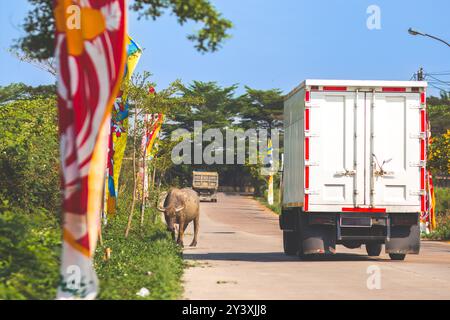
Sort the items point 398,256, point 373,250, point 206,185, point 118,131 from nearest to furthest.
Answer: point 398,256 < point 373,250 < point 118,131 < point 206,185

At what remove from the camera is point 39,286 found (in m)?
12.1

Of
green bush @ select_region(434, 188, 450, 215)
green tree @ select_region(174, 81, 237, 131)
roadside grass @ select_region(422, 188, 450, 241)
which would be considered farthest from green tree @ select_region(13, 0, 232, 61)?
green tree @ select_region(174, 81, 237, 131)

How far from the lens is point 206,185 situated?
8006 cm

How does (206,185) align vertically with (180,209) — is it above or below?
above

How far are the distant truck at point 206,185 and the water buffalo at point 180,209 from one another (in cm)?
5149

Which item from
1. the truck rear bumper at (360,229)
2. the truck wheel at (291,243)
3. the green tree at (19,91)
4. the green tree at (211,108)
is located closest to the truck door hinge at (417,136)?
the truck rear bumper at (360,229)

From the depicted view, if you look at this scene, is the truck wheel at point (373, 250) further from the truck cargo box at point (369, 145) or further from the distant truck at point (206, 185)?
the distant truck at point (206, 185)

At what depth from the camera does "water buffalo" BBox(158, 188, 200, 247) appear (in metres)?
27.1

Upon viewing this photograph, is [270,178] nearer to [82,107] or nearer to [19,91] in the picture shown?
[19,91]

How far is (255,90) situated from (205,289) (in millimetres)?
83019

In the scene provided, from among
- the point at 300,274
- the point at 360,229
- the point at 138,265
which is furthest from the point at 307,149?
the point at 138,265

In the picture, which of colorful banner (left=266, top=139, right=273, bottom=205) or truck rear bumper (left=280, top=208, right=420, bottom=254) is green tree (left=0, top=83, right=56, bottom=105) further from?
truck rear bumper (left=280, top=208, right=420, bottom=254)

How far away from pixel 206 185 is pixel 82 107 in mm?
69200

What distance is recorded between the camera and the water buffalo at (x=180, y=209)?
2714 centimetres
